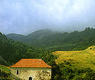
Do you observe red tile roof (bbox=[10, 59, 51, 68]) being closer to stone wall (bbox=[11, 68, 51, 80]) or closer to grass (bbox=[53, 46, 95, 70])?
stone wall (bbox=[11, 68, 51, 80])

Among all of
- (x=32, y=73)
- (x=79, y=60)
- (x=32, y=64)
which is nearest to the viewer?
(x=32, y=73)

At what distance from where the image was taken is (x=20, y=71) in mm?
41500

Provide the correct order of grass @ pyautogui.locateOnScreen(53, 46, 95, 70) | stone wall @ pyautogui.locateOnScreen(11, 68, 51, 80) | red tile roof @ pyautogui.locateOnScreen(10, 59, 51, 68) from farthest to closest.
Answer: grass @ pyautogui.locateOnScreen(53, 46, 95, 70)
red tile roof @ pyautogui.locateOnScreen(10, 59, 51, 68)
stone wall @ pyautogui.locateOnScreen(11, 68, 51, 80)

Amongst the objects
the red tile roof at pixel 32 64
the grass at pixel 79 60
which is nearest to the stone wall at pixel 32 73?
the red tile roof at pixel 32 64

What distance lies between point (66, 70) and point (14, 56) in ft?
191

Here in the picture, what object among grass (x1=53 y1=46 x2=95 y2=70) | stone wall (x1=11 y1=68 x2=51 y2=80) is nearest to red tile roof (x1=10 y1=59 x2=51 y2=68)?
stone wall (x1=11 y1=68 x2=51 y2=80)

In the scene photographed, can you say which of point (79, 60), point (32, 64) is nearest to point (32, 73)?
point (32, 64)

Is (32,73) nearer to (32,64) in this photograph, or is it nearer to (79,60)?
(32,64)

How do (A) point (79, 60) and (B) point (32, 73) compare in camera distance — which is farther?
(A) point (79, 60)

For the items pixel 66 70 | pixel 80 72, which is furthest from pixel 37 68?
pixel 80 72

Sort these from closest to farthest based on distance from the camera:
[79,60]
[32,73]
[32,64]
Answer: [32,73] < [32,64] < [79,60]

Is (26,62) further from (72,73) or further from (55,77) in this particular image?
(72,73)

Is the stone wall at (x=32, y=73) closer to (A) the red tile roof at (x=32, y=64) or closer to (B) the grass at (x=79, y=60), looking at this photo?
(A) the red tile roof at (x=32, y=64)

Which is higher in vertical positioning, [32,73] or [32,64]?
[32,64]
